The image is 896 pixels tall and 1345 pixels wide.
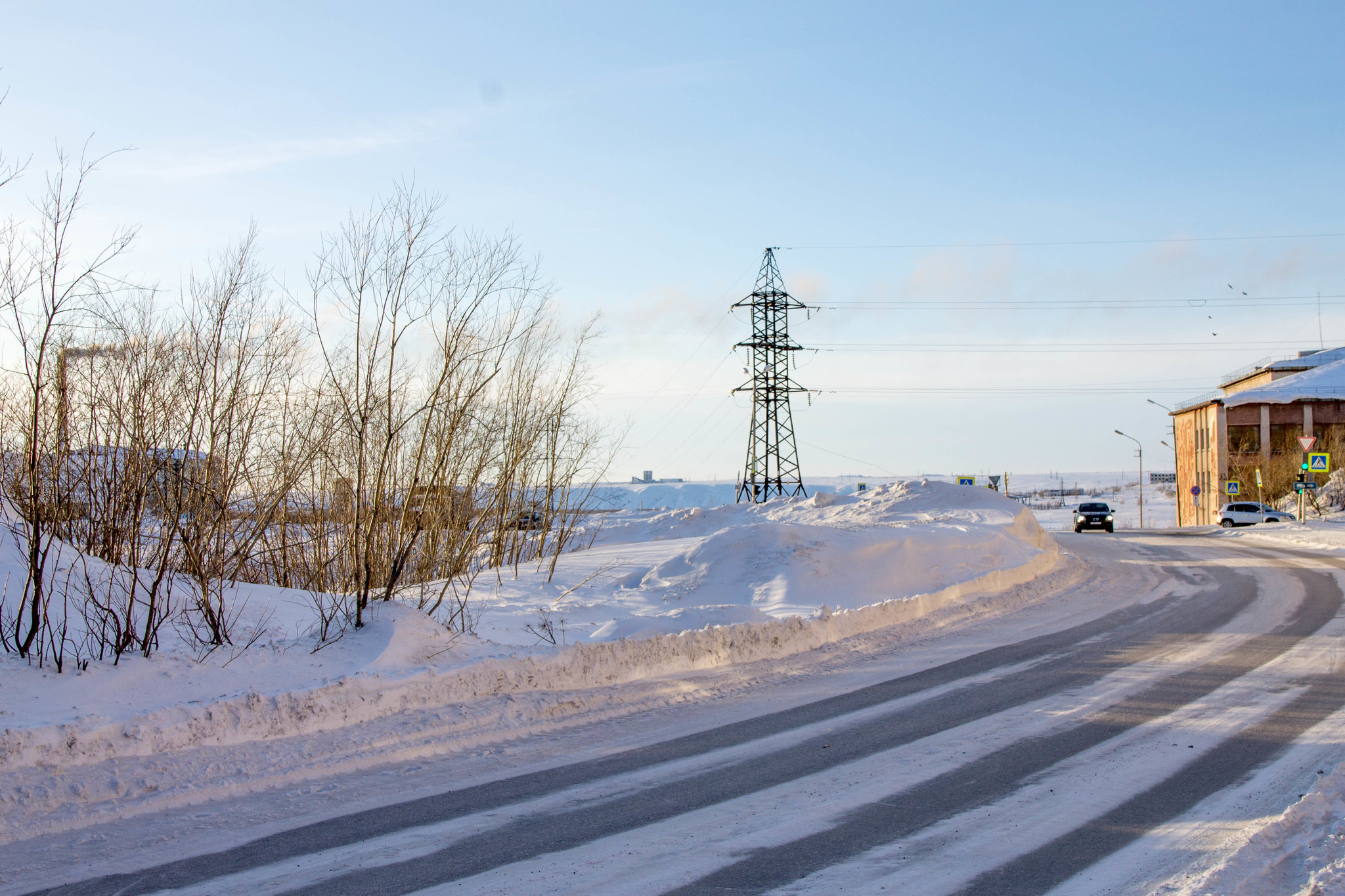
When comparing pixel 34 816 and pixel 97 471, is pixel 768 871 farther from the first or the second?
pixel 97 471

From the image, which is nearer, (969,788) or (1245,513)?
(969,788)

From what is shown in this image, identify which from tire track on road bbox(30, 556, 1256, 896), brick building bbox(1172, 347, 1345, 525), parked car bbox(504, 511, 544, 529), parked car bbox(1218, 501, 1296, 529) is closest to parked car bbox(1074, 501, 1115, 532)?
parked car bbox(1218, 501, 1296, 529)

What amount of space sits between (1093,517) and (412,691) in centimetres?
4499

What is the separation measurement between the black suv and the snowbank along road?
3909 centimetres

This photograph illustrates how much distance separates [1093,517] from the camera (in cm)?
4584

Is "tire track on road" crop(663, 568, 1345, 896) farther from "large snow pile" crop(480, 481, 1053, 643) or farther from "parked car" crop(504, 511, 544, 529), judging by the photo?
"parked car" crop(504, 511, 544, 529)

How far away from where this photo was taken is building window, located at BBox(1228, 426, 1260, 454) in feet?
222

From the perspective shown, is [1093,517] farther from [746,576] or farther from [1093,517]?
[746,576]

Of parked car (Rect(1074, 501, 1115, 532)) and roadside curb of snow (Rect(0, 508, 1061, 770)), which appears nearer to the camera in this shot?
roadside curb of snow (Rect(0, 508, 1061, 770))

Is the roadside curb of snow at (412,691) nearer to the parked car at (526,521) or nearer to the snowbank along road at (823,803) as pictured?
the snowbank along road at (823,803)

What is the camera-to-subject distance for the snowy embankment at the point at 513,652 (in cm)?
584

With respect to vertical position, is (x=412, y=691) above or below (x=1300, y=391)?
below

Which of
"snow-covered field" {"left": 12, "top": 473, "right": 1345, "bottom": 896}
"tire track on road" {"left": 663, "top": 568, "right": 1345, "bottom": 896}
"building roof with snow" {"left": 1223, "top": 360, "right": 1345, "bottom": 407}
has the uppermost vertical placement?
"building roof with snow" {"left": 1223, "top": 360, "right": 1345, "bottom": 407}

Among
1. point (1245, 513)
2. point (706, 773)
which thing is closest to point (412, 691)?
point (706, 773)
